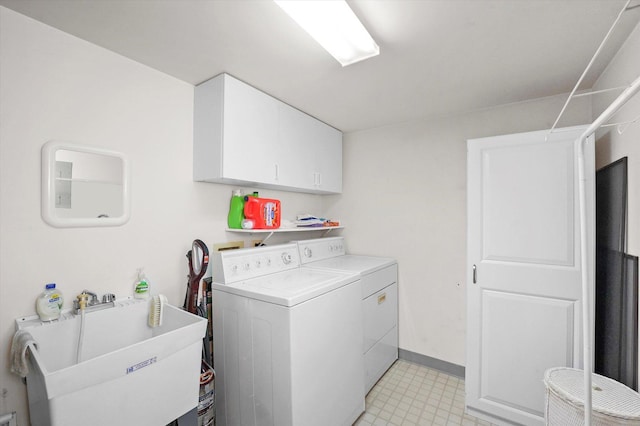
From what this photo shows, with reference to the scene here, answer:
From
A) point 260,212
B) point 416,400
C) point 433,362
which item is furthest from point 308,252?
point 433,362

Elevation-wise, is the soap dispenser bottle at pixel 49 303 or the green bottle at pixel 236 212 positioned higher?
the green bottle at pixel 236 212

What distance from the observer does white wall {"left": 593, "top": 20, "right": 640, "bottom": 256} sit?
1.37 m

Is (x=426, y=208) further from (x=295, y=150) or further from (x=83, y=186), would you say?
(x=83, y=186)

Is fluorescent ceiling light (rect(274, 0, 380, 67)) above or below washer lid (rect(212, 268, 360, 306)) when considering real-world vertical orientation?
above

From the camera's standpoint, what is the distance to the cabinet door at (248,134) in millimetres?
1842

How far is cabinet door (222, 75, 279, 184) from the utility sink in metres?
0.98

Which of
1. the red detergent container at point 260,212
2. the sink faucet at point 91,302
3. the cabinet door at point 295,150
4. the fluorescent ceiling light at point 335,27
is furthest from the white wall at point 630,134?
the sink faucet at point 91,302

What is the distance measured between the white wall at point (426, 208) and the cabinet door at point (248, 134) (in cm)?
121

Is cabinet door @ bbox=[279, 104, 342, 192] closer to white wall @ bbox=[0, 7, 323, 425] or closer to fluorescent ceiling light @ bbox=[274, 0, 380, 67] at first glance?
white wall @ bbox=[0, 7, 323, 425]

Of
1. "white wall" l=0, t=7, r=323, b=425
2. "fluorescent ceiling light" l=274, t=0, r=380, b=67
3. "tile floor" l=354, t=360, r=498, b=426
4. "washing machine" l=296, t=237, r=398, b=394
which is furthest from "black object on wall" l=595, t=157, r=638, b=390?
"white wall" l=0, t=7, r=323, b=425

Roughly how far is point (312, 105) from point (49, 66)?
1611mm

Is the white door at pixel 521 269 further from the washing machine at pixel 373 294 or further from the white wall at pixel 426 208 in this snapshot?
the washing machine at pixel 373 294

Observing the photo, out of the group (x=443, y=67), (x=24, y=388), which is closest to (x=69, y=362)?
(x=24, y=388)

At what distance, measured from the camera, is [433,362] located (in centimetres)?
261
